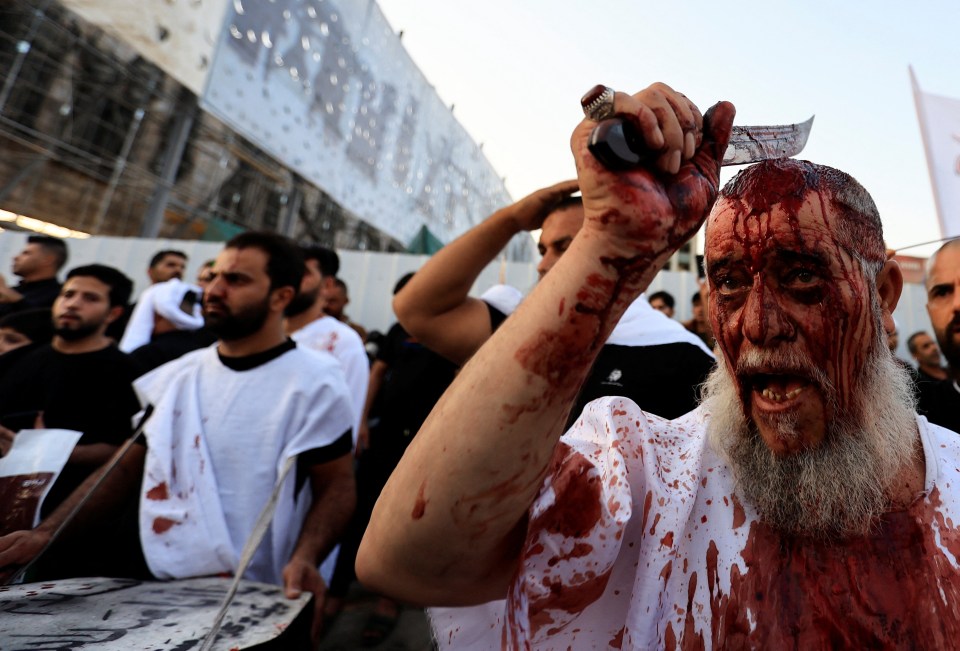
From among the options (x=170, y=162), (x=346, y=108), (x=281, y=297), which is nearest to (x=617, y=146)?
(x=281, y=297)

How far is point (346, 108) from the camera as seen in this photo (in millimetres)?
13000

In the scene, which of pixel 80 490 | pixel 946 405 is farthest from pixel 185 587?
pixel 946 405

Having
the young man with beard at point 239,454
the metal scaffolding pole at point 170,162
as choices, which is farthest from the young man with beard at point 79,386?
the metal scaffolding pole at point 170,162

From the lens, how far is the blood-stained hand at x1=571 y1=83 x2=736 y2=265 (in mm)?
594

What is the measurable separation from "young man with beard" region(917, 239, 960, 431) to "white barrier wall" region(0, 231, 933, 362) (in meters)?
4.43

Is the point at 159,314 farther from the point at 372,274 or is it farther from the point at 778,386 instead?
the point at 778,386

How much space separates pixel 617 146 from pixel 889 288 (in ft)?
2.72

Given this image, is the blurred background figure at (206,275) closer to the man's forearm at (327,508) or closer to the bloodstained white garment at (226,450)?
the bloodstained white garment at (226,450)

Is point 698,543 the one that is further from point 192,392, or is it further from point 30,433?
point 192,392

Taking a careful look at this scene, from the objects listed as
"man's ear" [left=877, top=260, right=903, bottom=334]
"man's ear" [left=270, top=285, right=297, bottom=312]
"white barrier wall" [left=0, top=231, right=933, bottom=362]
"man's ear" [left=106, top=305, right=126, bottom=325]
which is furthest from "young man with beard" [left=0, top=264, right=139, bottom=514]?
"white barrier wall" [left=0, top=231, right=933, bottom=362]

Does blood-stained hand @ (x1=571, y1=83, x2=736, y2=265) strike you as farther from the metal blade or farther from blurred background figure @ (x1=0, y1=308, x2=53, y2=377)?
blurred background figure @ (x1=0, y1=308, x2=53, y2=377)

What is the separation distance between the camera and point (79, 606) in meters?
1.28

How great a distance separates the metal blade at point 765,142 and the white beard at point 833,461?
41cm

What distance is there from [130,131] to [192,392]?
1348 centimetres
